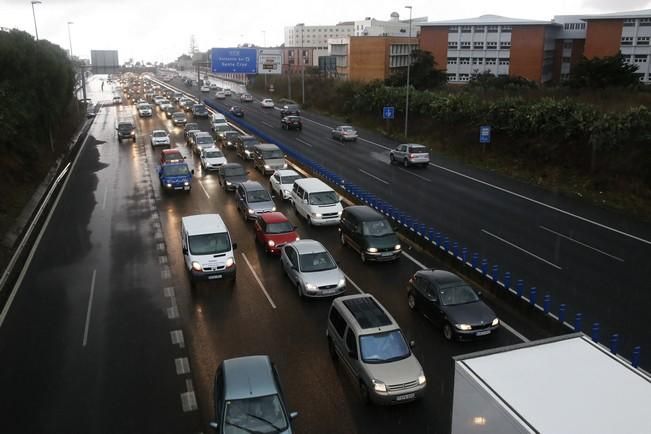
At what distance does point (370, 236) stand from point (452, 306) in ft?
20.6

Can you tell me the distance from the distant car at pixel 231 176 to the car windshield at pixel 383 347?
2049cm

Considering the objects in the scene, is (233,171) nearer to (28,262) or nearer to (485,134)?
(28,262)

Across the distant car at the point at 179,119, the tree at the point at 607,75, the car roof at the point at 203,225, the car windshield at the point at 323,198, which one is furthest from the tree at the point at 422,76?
the car roof at the point at 203,225

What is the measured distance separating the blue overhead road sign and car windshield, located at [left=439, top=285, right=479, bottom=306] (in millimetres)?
54839

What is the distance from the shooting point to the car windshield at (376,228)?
2144 cm

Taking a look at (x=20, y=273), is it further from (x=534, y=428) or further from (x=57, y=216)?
(x=534, y=428)

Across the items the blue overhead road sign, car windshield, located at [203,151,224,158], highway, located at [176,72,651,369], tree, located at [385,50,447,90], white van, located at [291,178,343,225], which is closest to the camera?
highway, located at [176,72,651,369]

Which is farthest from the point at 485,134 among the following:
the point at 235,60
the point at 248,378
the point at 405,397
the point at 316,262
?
the point at 235,60

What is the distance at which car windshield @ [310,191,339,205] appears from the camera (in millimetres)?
26059

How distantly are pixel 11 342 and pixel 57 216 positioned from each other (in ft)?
45.6

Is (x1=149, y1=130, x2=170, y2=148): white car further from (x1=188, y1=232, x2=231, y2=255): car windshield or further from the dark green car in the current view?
(x1=188, y1=232, x2=231, y2=255): car windshield

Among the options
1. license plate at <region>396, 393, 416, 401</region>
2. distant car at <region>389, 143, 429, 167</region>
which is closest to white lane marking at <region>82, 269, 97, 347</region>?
license plate at <region>396, 393, 416, 401</region>

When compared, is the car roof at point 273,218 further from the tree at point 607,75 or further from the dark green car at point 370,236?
the tree at point 607,75

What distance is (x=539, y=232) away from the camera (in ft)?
81.4
